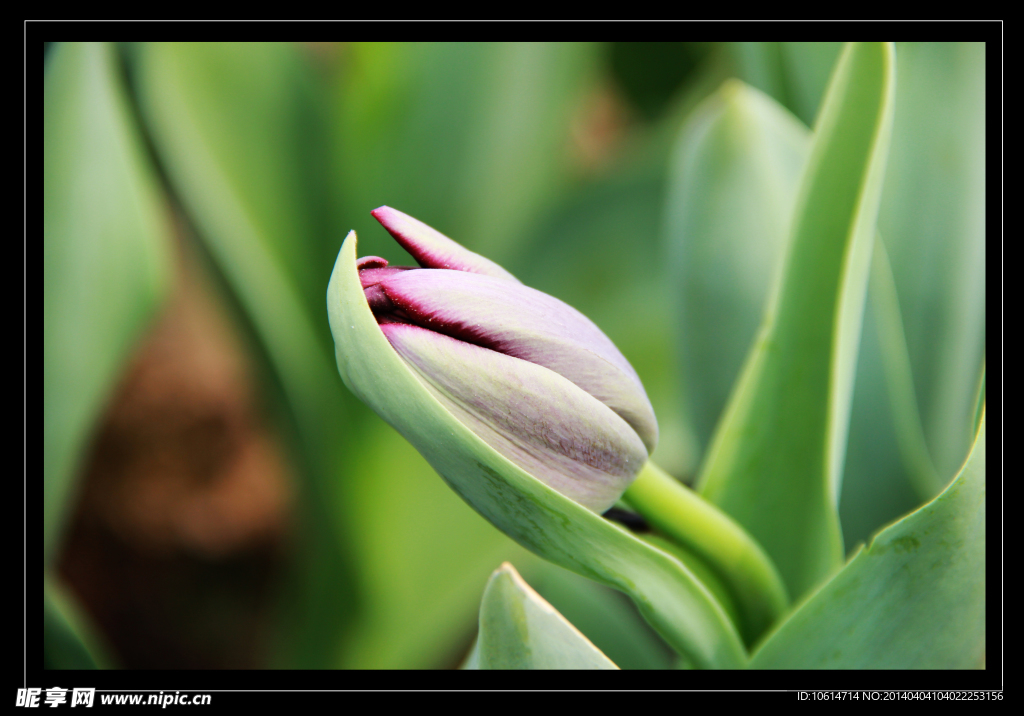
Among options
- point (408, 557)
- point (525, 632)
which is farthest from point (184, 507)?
point (525, 632)

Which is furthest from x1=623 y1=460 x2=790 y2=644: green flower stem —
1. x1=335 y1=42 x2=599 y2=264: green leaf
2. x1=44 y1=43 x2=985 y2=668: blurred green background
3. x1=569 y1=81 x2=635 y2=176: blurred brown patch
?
x1=569 y1=81 x2=635 y2=176: blurred brown patch

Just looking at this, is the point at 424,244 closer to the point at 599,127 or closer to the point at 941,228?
the point at 941,228

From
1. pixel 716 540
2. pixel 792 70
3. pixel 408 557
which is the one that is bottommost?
pixel 408 557

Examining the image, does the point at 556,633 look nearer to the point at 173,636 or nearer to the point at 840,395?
the point at 840,395

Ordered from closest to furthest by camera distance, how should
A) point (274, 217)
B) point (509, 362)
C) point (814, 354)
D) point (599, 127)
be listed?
1. point (509, 362)
2. point (814, 354)
3. point (274, 217)
4. point (599, 127)

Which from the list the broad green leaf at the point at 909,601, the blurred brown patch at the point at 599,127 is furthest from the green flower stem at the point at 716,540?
the blurred brown patch at the point at 599,127

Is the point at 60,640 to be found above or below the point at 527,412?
below
